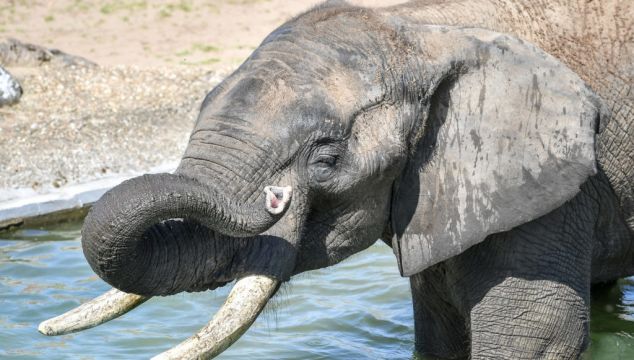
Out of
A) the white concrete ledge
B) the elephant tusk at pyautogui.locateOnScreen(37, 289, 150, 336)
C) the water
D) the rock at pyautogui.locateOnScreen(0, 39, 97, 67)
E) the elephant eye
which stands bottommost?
the water

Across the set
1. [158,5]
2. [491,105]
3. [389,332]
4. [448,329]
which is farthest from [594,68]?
[158,5]

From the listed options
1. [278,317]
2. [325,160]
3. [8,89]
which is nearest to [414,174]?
[325,160]

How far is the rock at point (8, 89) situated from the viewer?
13109 millimetres

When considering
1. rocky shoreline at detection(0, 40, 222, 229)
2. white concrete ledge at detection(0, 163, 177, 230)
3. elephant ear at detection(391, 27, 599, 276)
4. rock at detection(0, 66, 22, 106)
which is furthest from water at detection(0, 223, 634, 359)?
rock at detection(0, 66, 22, 106)

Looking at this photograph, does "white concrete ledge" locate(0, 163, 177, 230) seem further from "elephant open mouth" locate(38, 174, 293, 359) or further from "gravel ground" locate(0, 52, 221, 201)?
"elephant open mouth" locate(38, 174, 293, 359)

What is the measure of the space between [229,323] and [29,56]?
11357mm

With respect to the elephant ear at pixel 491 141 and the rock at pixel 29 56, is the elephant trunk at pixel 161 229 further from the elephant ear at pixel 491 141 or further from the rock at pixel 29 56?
the rock at pixel 29 56

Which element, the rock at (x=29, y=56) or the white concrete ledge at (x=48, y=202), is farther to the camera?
the rock at (x=29, y=56)

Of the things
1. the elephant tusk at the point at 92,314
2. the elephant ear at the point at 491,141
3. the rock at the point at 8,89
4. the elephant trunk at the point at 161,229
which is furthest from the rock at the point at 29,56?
the elephant trunk at the point at 161,229

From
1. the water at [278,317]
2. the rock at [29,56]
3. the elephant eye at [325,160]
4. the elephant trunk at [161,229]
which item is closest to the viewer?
the elephant trunk at [161,229]

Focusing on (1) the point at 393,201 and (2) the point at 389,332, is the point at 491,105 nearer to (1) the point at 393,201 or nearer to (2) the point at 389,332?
(1) the point at 393,201

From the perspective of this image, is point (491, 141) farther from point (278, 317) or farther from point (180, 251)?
point (278, 317)

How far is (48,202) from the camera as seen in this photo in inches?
402

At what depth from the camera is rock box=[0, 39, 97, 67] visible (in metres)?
14.8
